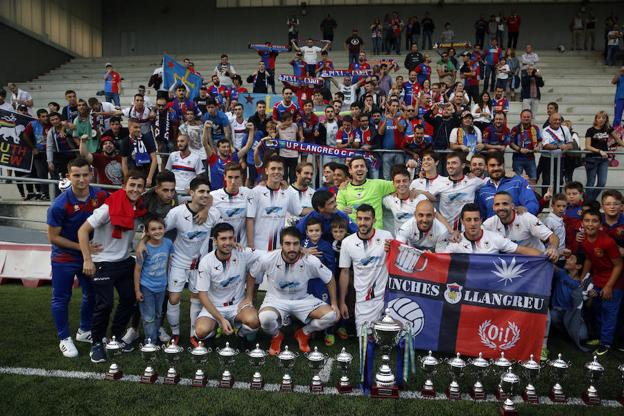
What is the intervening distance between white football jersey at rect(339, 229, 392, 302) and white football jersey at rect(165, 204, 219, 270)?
5.20 ft

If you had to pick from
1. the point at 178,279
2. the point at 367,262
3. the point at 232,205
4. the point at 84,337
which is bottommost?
the point at 84,337

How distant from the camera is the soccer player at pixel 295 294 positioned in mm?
6277

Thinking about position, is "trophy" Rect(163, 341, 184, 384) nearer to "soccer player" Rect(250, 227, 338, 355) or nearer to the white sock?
the white sock

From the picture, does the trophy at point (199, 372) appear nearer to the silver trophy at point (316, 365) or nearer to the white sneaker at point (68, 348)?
the silver trophy at point (316, 365)

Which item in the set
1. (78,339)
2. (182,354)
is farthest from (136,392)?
(78,339)

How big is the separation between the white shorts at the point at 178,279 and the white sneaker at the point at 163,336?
521 mm

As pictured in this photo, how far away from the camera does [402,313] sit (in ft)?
20.6

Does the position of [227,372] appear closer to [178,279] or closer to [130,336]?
[178,279]

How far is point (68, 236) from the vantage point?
596 cm

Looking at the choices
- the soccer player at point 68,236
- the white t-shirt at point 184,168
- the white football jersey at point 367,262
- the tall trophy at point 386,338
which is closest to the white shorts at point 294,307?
the white football jersey at point 367,262

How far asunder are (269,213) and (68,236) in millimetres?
2341

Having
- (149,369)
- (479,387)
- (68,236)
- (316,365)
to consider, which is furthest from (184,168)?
(479,387)

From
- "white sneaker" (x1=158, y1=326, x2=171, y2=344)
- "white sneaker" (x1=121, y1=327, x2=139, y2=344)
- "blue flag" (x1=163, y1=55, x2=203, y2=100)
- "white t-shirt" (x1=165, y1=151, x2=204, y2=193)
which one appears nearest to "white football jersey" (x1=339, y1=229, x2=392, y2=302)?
"white sneaker" (x1=158, y1=326, x2=171, y2=344)

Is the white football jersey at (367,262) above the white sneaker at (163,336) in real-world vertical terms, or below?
above
